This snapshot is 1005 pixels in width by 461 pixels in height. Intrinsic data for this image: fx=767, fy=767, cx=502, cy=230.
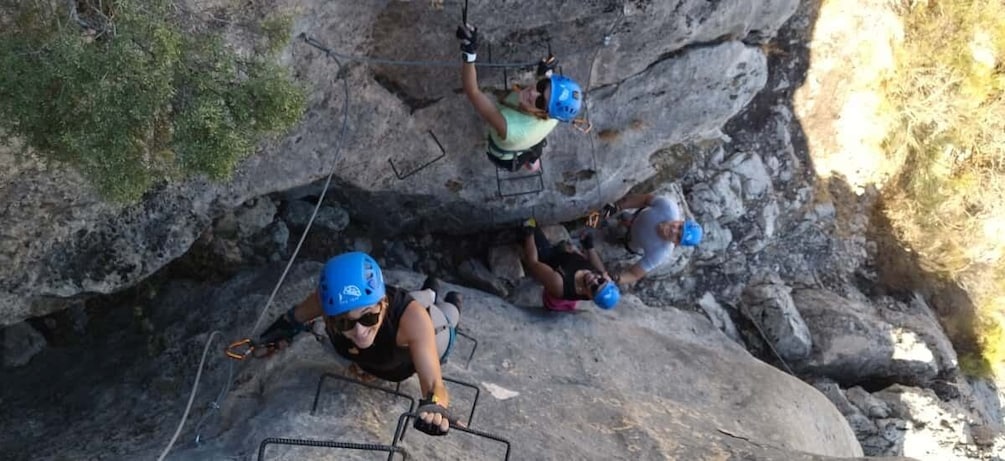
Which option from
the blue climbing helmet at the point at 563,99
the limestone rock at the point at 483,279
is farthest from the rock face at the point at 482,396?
the blue climbing helmet at the point at 563,99

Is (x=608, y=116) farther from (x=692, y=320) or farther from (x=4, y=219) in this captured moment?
(x=4, y=219)

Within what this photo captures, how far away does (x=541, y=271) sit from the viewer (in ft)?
28.7

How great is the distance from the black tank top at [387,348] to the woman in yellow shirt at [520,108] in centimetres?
233

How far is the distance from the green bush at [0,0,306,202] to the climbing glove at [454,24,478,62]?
215 cm

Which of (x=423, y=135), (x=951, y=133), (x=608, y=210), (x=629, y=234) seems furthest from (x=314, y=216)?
(x=951, y=133)

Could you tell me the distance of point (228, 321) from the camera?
281 inches

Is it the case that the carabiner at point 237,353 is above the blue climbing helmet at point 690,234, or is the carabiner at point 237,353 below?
below

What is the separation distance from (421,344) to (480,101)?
8.92ft

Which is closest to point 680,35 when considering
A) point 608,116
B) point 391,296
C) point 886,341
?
point 608,116

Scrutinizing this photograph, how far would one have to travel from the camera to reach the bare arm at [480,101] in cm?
696

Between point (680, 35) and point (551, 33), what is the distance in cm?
149

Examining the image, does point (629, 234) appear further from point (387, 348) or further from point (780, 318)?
point (387, 348)

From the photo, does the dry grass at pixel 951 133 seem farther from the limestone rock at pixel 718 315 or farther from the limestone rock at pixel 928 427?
the limestone rock at pixel 718 315

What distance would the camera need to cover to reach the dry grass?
11.4 meters
